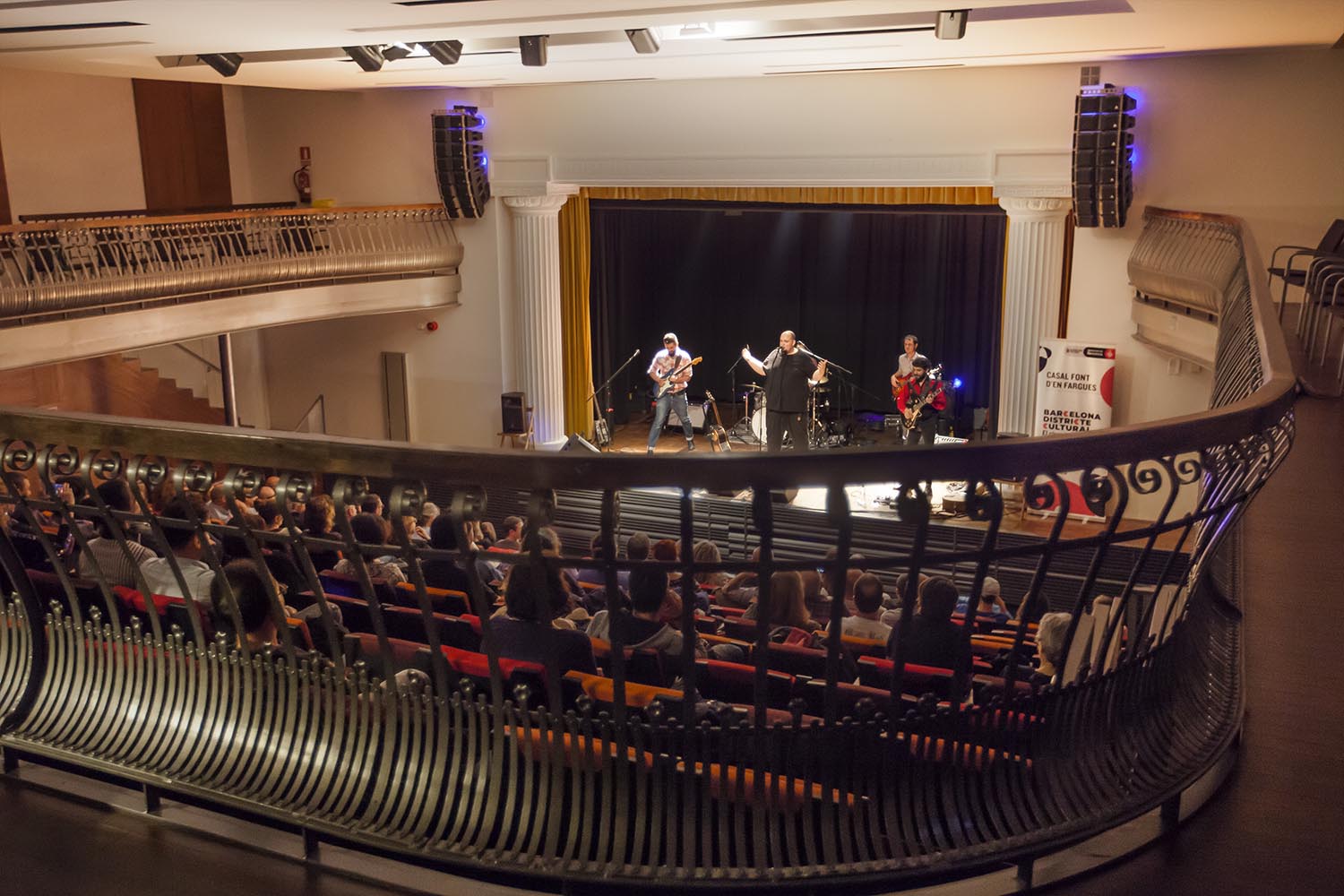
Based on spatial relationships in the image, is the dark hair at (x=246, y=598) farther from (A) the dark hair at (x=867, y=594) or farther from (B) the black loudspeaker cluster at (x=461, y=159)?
(B) the black loudspeaker cluster at (x=461, y=159)

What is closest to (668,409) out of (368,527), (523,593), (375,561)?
(375,561)

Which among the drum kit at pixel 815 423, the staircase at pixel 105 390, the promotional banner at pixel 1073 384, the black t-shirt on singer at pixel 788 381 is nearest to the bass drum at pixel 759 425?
the drum kit at pixel 815 423

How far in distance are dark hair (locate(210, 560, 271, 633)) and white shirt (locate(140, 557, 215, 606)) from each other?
4.31 feet

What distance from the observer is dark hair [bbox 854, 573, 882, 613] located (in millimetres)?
4176

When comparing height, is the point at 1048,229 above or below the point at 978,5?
below

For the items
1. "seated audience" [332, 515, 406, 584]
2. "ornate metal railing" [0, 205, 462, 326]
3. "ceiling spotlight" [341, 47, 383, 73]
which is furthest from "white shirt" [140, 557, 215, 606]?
"ceiling spotlight" [341, 47, 383, 73]

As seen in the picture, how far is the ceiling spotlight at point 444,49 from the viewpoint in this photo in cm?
969

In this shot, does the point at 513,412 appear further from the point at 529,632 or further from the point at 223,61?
the point at 529,632

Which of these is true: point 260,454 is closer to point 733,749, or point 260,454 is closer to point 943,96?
point 733,749

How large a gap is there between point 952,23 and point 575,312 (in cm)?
750

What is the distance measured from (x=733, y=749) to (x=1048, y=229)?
10489 millimetres

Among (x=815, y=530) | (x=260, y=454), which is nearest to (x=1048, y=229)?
(x=815, y=530)

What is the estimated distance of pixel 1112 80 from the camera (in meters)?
11.0

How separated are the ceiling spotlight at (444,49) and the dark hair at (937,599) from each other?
810 centimetres
